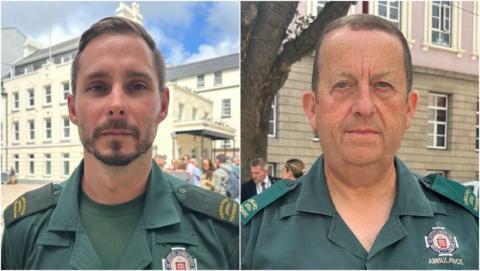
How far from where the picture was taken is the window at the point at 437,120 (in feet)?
8.69

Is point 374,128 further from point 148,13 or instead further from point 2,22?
point 2,22

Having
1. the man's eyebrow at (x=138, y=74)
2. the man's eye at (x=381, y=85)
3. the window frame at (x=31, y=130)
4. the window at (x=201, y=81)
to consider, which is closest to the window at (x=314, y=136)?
the man's eye at (x=381, y=85)

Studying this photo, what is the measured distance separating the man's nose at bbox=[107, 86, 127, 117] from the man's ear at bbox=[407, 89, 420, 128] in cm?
139

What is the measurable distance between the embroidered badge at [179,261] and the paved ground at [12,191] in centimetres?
75

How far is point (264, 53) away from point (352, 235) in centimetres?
102

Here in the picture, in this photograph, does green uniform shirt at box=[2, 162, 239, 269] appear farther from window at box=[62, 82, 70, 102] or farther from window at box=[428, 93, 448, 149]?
window at box=[428, 93, 448, 149]

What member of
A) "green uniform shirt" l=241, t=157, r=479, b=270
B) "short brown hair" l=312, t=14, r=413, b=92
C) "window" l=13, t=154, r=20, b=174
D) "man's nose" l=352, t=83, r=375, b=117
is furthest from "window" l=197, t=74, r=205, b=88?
"window" l=13, t=154, r=20, b=174

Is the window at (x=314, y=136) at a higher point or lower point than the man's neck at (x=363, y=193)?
higher

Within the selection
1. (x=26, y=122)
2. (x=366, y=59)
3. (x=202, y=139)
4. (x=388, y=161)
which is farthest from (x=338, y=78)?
(x=26, y=122)

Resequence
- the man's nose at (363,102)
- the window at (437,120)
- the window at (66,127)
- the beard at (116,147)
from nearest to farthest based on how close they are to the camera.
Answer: the man's nose at (363,102) → the beard at (116,147) → the window at (66,127) → the window at (437,120)

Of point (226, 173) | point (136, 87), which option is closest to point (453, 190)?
point (226, 173)

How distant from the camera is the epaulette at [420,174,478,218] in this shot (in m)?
2.52

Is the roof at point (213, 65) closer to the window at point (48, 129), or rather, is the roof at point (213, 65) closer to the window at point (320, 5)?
the window at point (320, 5)

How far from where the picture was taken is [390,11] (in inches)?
101
